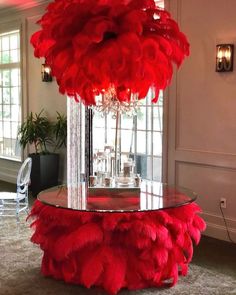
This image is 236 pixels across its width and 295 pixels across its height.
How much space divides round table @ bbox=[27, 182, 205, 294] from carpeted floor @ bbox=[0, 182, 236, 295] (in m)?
0.10

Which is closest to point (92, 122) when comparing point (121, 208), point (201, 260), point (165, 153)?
point (165, 153)

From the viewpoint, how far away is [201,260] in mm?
4105

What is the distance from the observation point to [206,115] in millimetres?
4801

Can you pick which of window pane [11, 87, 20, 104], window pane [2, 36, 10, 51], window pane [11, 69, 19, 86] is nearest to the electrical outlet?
window pane [11, 87, 20, 104]

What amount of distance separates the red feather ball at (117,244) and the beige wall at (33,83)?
3.49m

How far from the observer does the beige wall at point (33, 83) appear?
6.96 meters

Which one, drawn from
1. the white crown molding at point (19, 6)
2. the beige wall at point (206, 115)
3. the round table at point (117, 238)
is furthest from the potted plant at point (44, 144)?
the round table at point (117, 238)

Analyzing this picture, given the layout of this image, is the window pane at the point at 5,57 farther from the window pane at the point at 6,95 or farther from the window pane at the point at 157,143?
the window pane at the point at 157,143

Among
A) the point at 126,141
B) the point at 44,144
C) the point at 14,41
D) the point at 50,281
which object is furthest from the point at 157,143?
the point at 14,41

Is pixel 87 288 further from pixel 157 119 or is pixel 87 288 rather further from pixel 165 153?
pixel 157 119

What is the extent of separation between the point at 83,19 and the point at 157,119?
2.89 m

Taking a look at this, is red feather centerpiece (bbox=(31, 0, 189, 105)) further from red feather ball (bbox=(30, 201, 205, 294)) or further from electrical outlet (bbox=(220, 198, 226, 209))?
electrical outlet (bbox=(220, 198, 226, 209))

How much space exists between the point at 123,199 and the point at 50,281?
89 centimetres

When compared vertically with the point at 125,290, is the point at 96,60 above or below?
above
